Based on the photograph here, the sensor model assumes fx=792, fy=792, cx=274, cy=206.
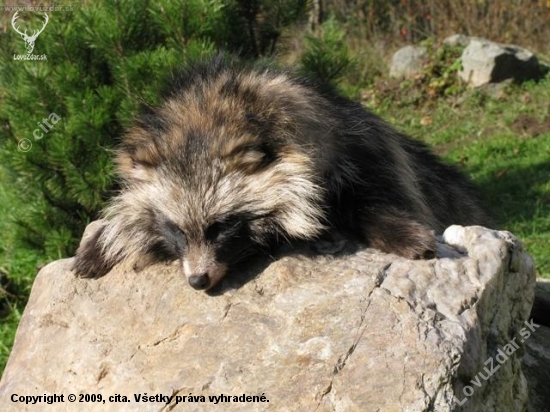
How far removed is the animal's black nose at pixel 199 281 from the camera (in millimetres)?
3271

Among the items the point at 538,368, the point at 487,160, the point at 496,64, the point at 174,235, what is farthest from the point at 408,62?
the point at 174,235

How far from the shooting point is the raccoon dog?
3344 millimetres

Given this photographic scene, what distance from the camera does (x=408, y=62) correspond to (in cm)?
1184

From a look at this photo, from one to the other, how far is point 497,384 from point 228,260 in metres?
1.23

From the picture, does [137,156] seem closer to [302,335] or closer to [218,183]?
[218,183]

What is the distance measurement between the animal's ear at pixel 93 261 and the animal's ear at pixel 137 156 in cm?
40

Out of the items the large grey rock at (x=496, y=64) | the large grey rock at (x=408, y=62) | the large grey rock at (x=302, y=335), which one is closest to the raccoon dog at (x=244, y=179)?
the large grey rock at (x=302, y=335)

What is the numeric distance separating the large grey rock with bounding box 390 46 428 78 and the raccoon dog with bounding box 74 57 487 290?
7974 millimetres

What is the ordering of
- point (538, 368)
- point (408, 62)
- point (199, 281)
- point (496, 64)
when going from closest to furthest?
1. point (199, 281)
2. point (538, 368)
3. point (496, 64)
4. point (408, 62)

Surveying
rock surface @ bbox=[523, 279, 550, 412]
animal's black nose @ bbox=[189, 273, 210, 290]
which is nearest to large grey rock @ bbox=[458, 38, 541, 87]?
rock surface @ bbox=[523, 279, 550, 412]

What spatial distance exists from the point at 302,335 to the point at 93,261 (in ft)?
4.22

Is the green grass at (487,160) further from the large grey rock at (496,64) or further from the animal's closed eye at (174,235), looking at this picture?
the animal's closed eye at (174,235)

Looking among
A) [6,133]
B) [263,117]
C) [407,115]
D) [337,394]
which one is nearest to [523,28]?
[407,115]

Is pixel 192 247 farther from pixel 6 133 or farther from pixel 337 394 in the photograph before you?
pixel 6 133
